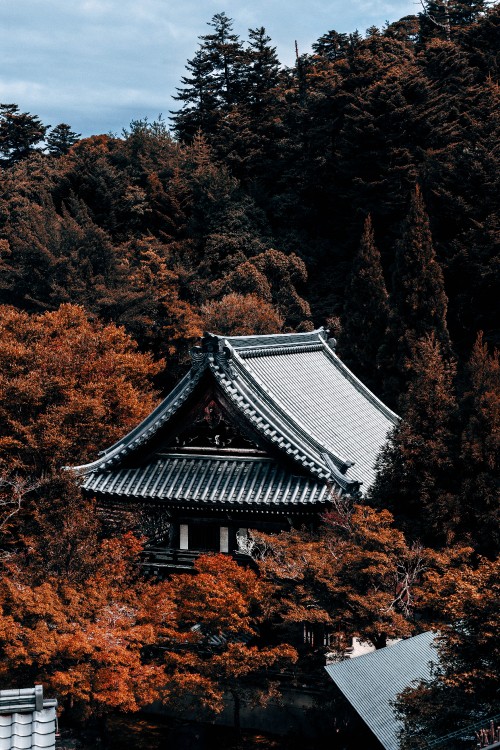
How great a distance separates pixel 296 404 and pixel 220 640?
26.2 ft

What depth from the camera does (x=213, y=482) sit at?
19141 millimetres

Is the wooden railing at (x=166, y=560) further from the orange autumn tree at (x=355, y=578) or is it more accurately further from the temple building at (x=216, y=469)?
the orange autumn tree at (x=355, y=578)

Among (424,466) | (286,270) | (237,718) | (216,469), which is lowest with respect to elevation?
(237,718)

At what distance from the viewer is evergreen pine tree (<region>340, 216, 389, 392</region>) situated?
40.6 m

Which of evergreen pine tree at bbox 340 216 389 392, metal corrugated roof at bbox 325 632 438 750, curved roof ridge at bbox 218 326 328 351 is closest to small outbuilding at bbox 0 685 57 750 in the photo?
metal corrugated roof at bbox 325 632 438 750

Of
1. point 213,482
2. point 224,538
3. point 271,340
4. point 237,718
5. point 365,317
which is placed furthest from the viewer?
point 365,317

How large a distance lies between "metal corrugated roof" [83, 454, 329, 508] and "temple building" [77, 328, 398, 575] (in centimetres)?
3

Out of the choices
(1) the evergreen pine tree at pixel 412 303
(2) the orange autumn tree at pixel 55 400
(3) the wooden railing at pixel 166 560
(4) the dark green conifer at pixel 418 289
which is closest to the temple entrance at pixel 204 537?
(3) the wooden railing at pixel 166 560

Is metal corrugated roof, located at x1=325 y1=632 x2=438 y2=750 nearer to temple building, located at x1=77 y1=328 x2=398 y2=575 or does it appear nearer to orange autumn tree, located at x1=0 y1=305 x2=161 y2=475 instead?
temple building, located at x1=77 y1=328 x2=398 y2=575

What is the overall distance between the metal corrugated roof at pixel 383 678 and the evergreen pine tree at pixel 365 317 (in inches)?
1022

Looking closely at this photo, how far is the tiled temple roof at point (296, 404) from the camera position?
18.7m

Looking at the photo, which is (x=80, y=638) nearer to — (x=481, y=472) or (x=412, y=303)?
(x=481, y=472)

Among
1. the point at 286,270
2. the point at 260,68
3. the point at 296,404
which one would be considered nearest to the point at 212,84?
the point at 260,68

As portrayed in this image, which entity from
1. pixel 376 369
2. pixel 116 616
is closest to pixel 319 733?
pixel 116 616
